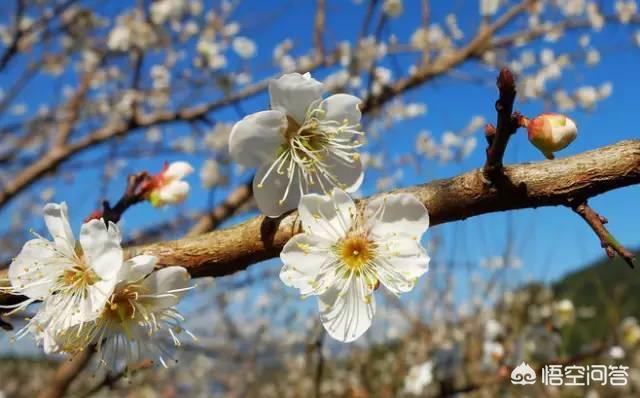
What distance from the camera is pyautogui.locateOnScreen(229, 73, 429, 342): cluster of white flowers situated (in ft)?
2.43

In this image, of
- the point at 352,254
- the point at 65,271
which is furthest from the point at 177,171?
the point at 352,254

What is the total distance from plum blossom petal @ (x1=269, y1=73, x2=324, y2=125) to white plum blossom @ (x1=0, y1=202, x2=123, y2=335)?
281 millimetres

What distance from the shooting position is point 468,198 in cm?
66

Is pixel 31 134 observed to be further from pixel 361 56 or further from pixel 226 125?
pixel 361 56

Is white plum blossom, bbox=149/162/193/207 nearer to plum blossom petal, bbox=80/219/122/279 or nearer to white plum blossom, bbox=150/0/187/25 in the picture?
plum blossom petal, bbox=80/219/122/279

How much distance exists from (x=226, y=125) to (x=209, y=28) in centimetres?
79

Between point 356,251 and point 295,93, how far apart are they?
256 mm

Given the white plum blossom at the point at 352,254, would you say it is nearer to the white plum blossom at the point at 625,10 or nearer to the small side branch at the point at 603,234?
the small side branch at the point at 603,234

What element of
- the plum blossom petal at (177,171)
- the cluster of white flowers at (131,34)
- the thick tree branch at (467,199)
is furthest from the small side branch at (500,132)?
the cluster of white flowers at (131,34)

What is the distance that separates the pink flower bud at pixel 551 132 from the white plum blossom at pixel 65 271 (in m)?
0.54

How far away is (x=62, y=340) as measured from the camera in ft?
2.52

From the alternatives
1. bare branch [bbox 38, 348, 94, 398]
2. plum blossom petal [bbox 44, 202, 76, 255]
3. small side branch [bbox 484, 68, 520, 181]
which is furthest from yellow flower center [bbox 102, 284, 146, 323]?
bare branch [bbox 38, 348, 94, 398]

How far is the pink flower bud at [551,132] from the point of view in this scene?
66cm

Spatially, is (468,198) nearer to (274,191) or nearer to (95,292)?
(274,191)
